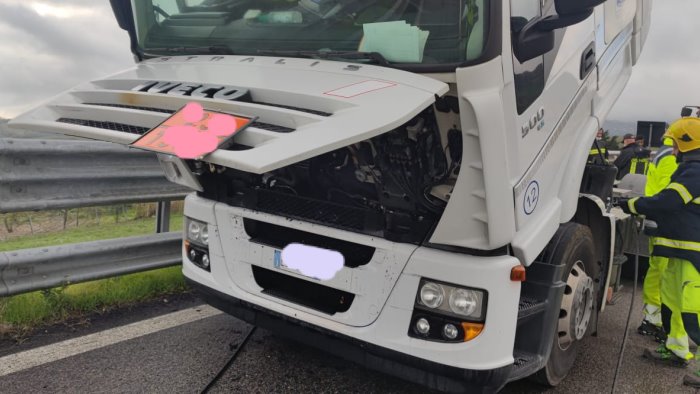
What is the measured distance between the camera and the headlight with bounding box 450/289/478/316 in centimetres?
218

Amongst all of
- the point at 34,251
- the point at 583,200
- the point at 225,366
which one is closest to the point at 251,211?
the point at 225,366

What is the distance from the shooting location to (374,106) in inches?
75.1

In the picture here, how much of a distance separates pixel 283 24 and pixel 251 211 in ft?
3.25

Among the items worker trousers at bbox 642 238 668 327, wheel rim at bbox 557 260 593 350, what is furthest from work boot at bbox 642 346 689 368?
wheel rim at bbox 557 260 593 350

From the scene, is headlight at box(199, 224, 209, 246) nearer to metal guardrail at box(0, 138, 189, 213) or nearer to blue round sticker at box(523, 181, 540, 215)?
metal guardrail at box(0, 138, 189, 213)

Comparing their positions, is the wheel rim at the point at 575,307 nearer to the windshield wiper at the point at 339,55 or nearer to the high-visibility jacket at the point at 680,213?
the high-visibility jacket at the point at 680,213

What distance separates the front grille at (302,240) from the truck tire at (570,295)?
1005 mm

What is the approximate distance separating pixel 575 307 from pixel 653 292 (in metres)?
1.52

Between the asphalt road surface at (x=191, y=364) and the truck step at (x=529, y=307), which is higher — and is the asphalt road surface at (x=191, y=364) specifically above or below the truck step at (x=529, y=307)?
below

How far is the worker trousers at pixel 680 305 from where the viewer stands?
340 cm

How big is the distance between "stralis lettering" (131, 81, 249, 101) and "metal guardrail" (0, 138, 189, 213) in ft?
4.02

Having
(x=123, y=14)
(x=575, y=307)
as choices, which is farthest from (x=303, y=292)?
(x=123, y=14)

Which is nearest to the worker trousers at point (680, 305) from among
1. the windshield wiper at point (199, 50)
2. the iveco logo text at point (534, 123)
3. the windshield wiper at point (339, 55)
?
the iveco logo text at point (534, 123)

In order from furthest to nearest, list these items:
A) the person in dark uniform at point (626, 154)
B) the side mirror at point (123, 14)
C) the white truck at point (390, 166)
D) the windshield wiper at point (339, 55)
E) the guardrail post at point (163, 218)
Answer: the person in dark uniform at point (626, 154)
the guardrail post at point (163, 218)
the side mirror at point (123, 14)
the windshield wiper at point (339, 55)
the white truck at point (390, 166)
